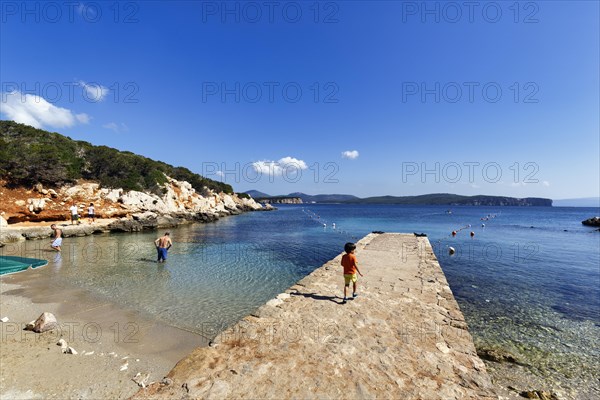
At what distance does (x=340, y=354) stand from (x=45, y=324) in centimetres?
761

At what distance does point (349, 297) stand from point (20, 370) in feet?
25.6

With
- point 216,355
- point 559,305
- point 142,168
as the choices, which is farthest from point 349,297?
point 142,168

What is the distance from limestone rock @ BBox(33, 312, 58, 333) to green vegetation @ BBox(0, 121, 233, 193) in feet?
106

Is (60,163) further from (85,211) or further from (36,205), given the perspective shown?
(36,205)

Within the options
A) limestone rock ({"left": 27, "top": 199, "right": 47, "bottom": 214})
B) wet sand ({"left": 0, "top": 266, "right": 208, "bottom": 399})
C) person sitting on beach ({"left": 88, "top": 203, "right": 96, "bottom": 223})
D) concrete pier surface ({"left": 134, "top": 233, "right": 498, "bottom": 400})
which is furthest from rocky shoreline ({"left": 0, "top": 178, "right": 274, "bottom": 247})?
concrete pier surface ({"left": 134, "top": 233, "right": 498, "bottom": 400})

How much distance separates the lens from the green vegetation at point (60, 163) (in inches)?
1152

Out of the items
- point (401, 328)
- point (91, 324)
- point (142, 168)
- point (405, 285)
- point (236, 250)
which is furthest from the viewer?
point (142, 168)

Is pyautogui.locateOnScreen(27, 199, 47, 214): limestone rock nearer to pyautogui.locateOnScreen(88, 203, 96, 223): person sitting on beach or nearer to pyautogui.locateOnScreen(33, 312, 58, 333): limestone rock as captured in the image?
pyautogui.locateOnScreen(88, 203, 96, 223): person sitting on beach

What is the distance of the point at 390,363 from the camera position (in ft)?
16.5

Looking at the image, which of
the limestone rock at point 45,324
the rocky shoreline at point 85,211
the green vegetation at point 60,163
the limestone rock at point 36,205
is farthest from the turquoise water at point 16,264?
the green vegetation at point 60,163

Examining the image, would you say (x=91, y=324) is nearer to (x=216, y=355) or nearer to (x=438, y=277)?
(x=216, y=355)

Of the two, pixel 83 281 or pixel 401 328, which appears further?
pixel 83 281

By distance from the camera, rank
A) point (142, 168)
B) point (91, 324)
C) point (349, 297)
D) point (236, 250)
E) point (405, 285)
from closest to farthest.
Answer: point (91, 324), point (349, 297), point (405, 285), point (236, 250), point (142, 168)

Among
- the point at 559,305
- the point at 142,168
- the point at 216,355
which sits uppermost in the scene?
the point at 142,168
